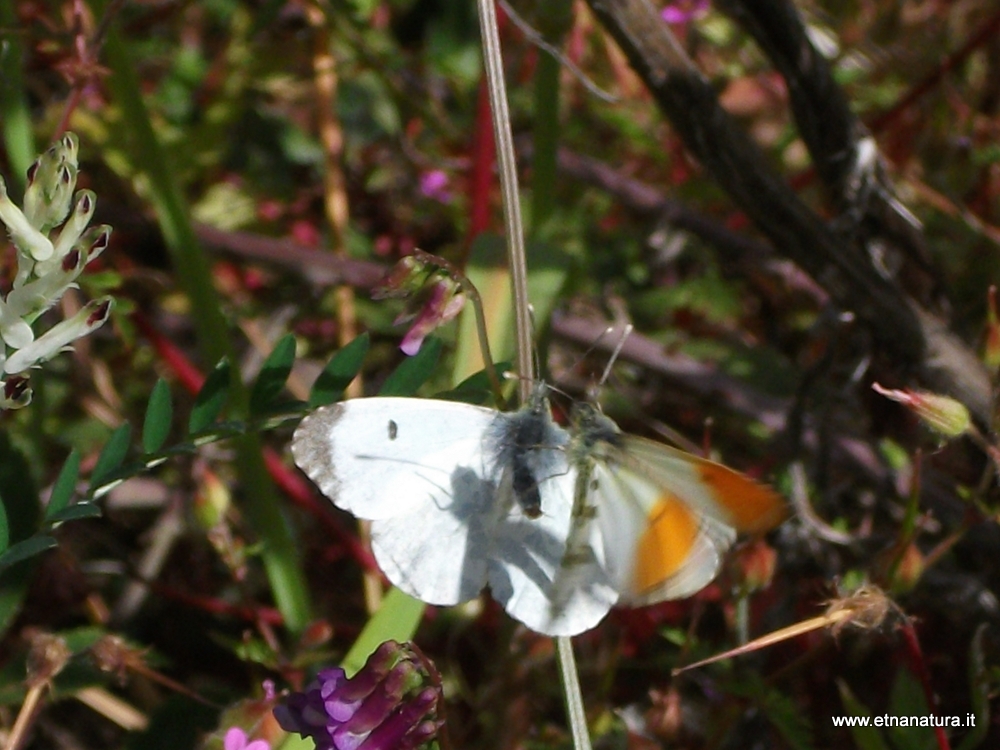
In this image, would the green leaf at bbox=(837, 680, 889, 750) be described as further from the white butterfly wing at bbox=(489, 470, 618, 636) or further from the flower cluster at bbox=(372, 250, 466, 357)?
the flower cluster at bbox=(372, 250, 466, 357)

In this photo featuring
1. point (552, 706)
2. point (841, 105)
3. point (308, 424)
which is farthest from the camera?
point (552, 706)

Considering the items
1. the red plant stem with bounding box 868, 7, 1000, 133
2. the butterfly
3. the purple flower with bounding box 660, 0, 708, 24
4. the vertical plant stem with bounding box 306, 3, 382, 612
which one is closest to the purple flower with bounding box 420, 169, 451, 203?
the vertical plant stem with bounding box 306, 3, 382, 612

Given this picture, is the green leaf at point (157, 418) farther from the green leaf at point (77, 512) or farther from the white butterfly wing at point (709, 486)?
the white butterfly wing at point (709, 486)

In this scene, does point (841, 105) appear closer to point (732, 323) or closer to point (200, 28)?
point (732, 323)

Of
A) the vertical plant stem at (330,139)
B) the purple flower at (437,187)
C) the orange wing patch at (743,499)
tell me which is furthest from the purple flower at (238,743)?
the purple flower at (437,187)

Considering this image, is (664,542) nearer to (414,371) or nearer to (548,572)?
(548,572)

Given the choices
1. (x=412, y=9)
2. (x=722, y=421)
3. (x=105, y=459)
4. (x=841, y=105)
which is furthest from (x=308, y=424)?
(x=412, y=9)
